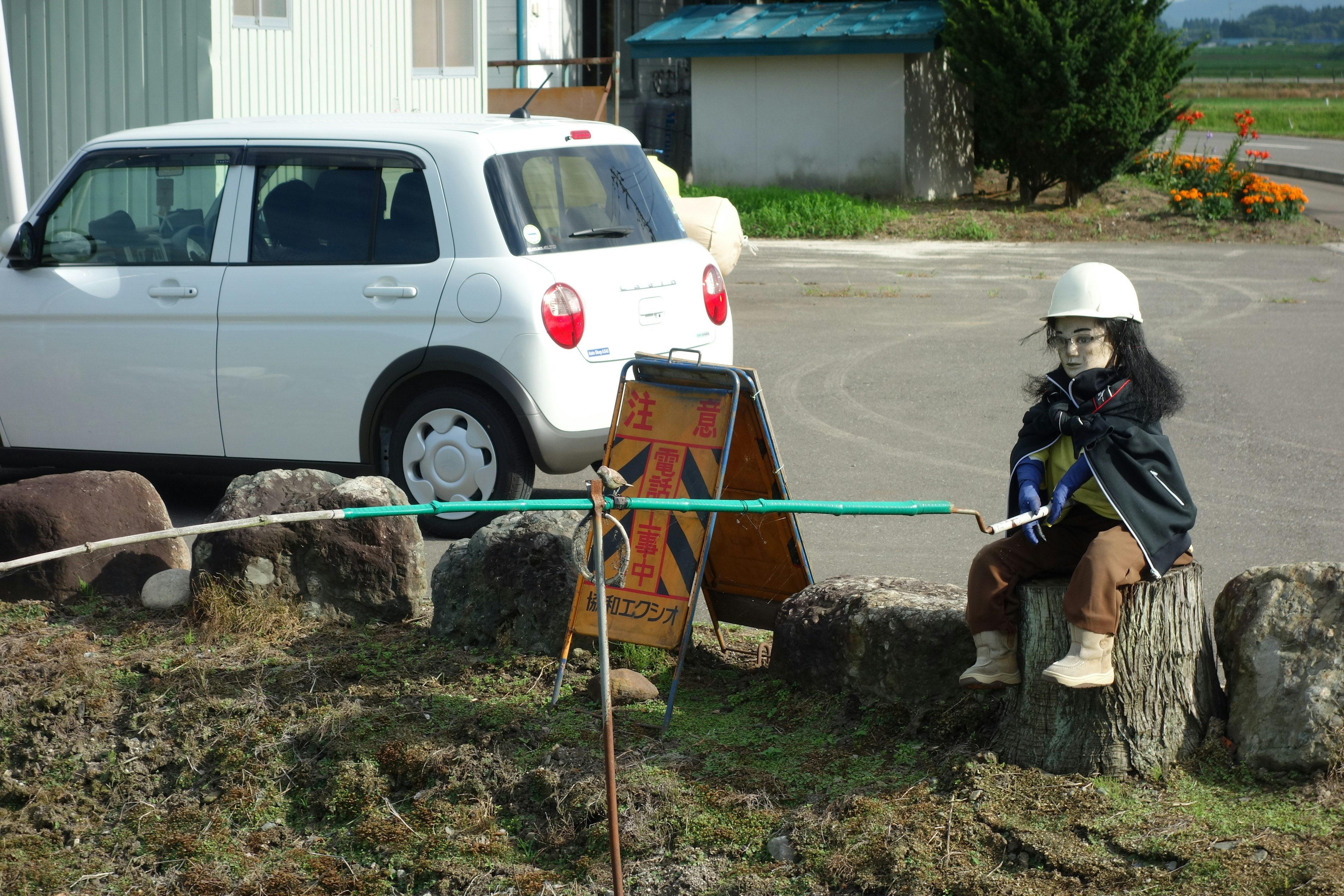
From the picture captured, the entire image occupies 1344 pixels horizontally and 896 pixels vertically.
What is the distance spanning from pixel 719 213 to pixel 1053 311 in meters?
9.03

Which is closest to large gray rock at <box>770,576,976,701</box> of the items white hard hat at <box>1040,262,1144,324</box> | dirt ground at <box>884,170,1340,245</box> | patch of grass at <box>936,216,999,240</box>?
white hard hat at <box>1040,262,1144,324</box>

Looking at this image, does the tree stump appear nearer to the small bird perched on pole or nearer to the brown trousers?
the brown trousers

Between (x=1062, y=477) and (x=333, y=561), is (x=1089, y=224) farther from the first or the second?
(x=1062, y=477)

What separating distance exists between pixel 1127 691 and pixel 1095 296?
3.51 feet

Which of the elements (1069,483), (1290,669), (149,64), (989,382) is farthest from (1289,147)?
(1069,483)

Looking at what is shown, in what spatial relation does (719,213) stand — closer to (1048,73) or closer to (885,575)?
(885,575)

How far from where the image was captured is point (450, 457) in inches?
262

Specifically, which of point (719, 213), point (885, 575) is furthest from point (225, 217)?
point (719, 213)

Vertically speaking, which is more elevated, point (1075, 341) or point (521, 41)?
point (521, 41)

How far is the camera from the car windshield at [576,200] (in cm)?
647

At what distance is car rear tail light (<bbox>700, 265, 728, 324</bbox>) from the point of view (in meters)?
7.04

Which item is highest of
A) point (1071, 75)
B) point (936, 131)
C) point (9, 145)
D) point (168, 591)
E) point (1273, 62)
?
point (1273, 62)

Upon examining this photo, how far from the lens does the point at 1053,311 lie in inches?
152

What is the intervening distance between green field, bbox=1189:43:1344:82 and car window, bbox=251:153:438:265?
227ft
